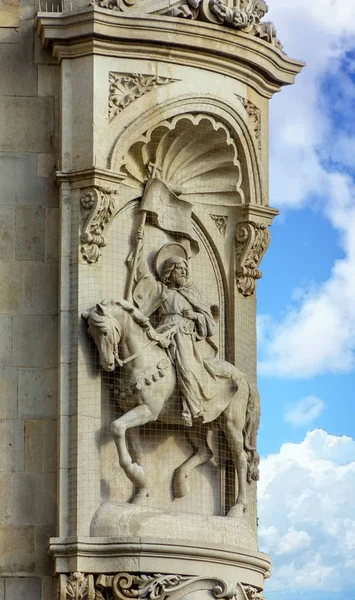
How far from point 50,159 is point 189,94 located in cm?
132

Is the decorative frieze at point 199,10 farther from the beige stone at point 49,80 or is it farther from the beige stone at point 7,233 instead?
the beige stone at point 7,233

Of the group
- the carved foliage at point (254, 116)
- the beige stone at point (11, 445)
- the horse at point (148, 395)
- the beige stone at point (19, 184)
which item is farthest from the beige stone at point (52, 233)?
the carved foliage at point (254, 116)

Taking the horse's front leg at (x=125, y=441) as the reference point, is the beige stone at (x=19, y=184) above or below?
above

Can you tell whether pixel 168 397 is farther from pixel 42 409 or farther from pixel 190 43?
pixel 190 43

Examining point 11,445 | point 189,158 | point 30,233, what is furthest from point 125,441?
point 189,158

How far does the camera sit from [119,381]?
61.9ft

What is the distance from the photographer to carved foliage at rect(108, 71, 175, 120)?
19.2m

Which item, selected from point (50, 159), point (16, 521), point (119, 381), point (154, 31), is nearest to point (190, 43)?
point (154, 31)

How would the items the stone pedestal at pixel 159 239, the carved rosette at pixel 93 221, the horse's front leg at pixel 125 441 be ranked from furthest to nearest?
the carved rosette at pixel 93 221 < the horse's front leg at pixel 125 441 < the stone pedestal at pixel 159 239

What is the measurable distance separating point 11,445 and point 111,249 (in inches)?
74.1

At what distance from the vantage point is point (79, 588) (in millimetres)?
18219

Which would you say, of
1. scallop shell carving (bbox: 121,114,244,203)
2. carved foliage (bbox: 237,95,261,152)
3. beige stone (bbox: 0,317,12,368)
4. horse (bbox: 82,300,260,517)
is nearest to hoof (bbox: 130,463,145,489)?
horse (bbox: 82,300,260,517)

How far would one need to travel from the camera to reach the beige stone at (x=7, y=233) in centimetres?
1914

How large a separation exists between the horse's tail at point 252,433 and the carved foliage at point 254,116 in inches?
87.0
